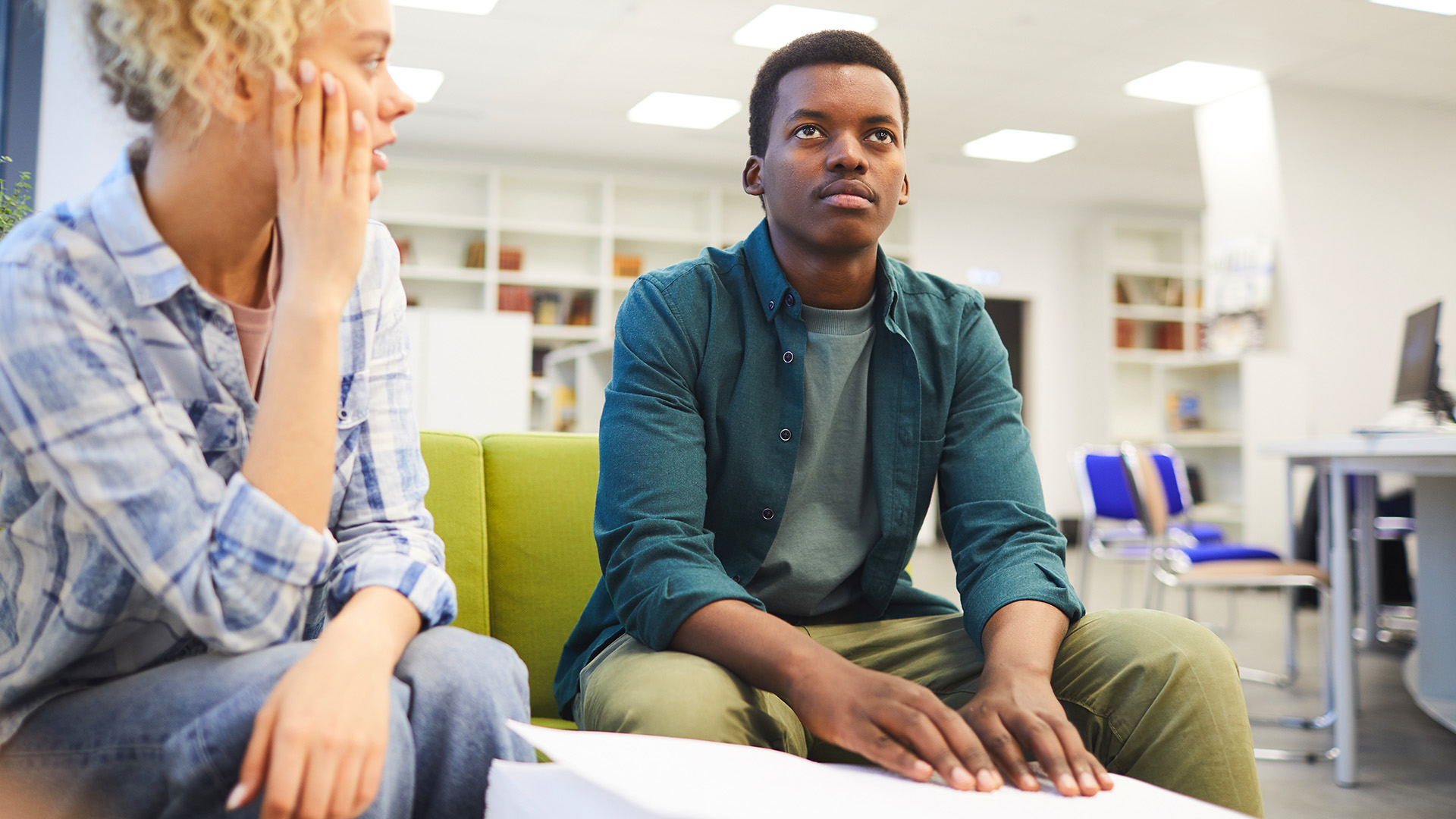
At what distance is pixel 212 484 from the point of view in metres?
0.75

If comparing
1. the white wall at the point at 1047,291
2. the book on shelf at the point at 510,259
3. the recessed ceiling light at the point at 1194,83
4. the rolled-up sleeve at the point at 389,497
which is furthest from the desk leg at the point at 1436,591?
the book on shelf at the point at 510,259

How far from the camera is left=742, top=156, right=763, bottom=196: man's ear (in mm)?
1437

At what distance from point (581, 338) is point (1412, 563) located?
5744mm

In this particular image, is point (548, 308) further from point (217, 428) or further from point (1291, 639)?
point (217, 428)

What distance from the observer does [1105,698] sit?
1.05 meters

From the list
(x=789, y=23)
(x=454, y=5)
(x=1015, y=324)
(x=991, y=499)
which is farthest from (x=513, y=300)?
(x=991, y=499)

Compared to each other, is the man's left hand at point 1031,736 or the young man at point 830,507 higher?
the young man at point 830,507

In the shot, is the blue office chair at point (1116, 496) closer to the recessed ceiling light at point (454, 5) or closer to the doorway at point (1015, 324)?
the recessed ceiling light at point (454, 5)

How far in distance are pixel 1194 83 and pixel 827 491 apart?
19.8ft

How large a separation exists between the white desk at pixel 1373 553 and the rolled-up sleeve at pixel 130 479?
2377mm

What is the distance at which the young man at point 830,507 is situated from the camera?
39.2 inches

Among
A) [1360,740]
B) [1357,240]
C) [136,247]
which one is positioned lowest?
[1360,740]

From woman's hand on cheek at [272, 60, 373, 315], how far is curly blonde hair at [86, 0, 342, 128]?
27mm

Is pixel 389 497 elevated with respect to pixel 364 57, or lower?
lower
